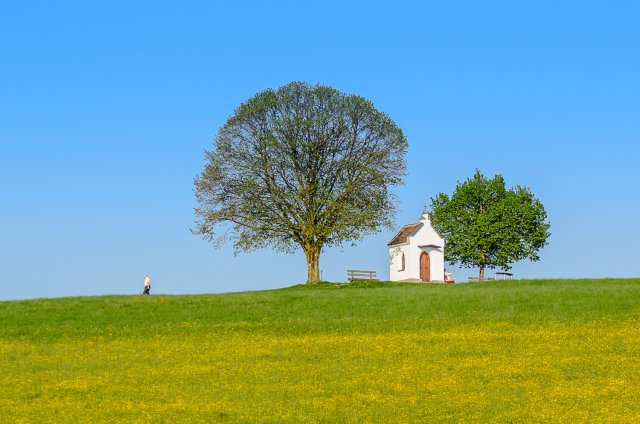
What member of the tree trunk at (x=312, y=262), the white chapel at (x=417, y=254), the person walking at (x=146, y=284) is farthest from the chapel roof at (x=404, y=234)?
the person walking at (x=146, y=284)

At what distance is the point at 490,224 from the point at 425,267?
45.0 ft

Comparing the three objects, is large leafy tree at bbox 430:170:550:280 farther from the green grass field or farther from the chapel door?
the green grass field

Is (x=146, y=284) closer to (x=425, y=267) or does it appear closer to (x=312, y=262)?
(x=312, y=262)

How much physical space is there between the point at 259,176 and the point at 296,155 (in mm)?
4122

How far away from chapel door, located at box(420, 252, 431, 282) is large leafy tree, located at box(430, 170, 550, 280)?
402 inches

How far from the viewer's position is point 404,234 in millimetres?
91250

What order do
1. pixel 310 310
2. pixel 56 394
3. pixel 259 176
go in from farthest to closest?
pixel 259 176
pixel 310 310
pixel 56 394

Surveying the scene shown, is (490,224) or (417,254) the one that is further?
(490,224)

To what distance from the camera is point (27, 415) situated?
944 inches

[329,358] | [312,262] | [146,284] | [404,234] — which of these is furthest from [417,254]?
[329,358]

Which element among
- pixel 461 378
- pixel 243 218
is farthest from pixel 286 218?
pixel 461 378

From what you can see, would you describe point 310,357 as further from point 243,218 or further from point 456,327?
point 243,218

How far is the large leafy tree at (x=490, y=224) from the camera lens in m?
99.8

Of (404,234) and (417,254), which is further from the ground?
(404,234)
